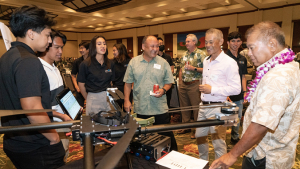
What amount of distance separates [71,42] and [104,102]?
1547 centimetres

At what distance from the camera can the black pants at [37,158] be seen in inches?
47.6

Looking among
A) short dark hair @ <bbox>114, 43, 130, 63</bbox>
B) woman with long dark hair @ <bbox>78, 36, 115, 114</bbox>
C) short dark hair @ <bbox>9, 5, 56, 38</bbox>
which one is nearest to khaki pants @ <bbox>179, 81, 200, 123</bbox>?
short dark hair @ <bbox>114, 43, 130, 63</bbox>

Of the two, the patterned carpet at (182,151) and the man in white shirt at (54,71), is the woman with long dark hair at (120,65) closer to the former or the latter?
the patterned carpet at (182,151)

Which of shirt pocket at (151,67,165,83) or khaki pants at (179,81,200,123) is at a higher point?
shirt pocket at (151,67,165,83)

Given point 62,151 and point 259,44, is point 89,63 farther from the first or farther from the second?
point 259,44

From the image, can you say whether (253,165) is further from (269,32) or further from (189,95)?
(189,95)

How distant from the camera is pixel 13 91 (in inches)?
43.9

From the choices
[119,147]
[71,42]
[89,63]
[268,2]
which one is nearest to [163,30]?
[268,2]

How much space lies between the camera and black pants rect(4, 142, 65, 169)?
1209 millimetres

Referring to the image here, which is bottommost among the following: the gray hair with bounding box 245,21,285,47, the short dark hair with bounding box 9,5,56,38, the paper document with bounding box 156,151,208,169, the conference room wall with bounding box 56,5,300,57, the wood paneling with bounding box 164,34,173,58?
the paper document with bounding box 156,151,208,169

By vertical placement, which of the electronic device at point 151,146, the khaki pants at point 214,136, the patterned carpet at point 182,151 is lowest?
A: the patterned carpet at point 182,151

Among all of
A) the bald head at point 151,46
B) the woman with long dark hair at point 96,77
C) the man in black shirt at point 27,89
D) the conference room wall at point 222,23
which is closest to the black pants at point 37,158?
the man in black shirt at point 27,89

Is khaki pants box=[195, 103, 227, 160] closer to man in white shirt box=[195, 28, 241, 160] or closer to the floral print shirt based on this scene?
man in white shirt box=[195, 28, 241, 160]

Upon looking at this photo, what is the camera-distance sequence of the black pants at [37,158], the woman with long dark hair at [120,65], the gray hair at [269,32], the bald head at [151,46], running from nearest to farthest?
the gray hair at [269,32] → the black pants at [37,158] → the bald head at [151,46] → the woman with long dark hair at [120,65]
